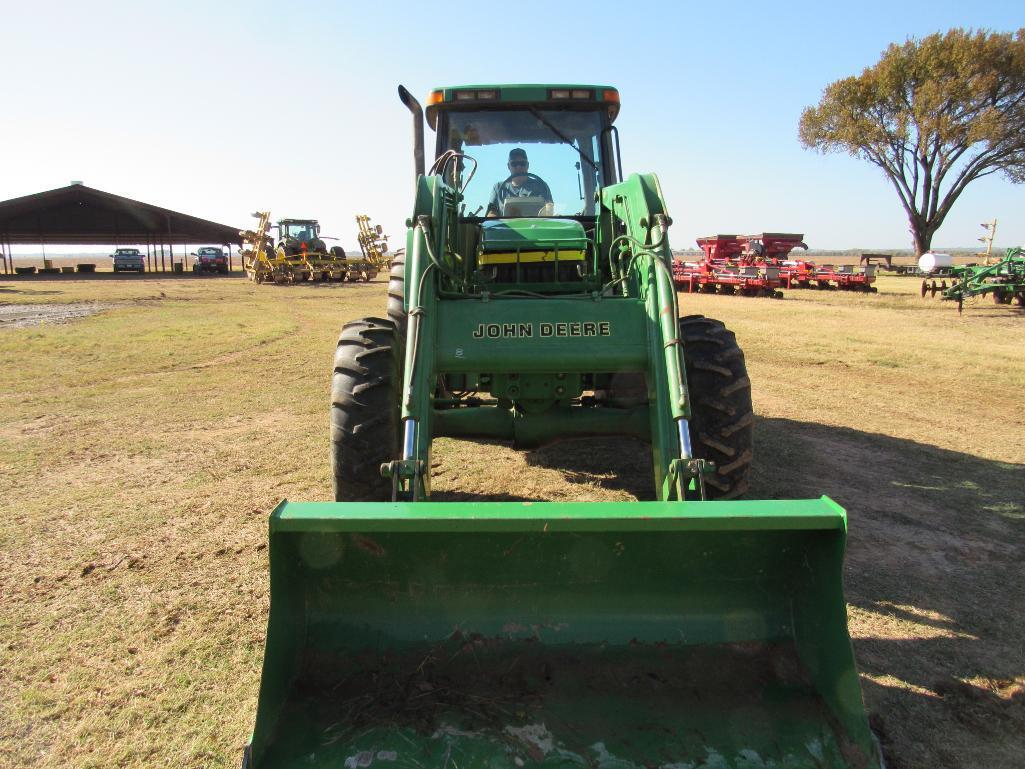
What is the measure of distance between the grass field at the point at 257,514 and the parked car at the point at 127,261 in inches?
1271

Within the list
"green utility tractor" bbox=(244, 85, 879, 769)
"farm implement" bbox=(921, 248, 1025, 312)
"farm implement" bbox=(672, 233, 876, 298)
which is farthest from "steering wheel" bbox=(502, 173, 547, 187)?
"farm implement" bbox=(672, 233, 876, 298)

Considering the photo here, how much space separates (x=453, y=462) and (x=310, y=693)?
3.49m

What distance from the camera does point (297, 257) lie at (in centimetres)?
3070

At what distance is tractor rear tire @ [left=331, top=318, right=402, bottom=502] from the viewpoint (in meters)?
3.96

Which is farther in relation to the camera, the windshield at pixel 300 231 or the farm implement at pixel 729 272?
the windshield at pixel 300 231

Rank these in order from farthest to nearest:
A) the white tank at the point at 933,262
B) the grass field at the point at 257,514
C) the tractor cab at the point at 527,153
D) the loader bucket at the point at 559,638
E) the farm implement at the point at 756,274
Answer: the farm implement at the point at 756,274
the white tank at the point at 933,262
the tractor cab at the point at 527,153
the grass field at the point at 257,514
the loader bucket at the point at 559,638

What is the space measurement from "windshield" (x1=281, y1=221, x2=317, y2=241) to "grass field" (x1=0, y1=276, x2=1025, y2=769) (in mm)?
20689

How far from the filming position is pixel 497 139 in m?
5.61

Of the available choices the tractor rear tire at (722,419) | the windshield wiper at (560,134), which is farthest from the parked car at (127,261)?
the tractor rear tire at (722,419)

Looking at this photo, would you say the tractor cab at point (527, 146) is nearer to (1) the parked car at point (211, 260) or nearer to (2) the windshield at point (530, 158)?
(2) the windshield at point (530, 158)

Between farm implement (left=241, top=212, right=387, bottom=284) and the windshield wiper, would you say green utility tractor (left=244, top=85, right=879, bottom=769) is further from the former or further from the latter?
farm implement (left=241, top=212, right=387, bottom=284)

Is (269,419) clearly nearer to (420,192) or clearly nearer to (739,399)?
(420,192)

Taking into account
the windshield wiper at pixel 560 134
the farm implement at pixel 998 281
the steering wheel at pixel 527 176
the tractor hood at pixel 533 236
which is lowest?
the farm implement at pixel 998 281

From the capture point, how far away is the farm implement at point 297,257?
98.7 feet
